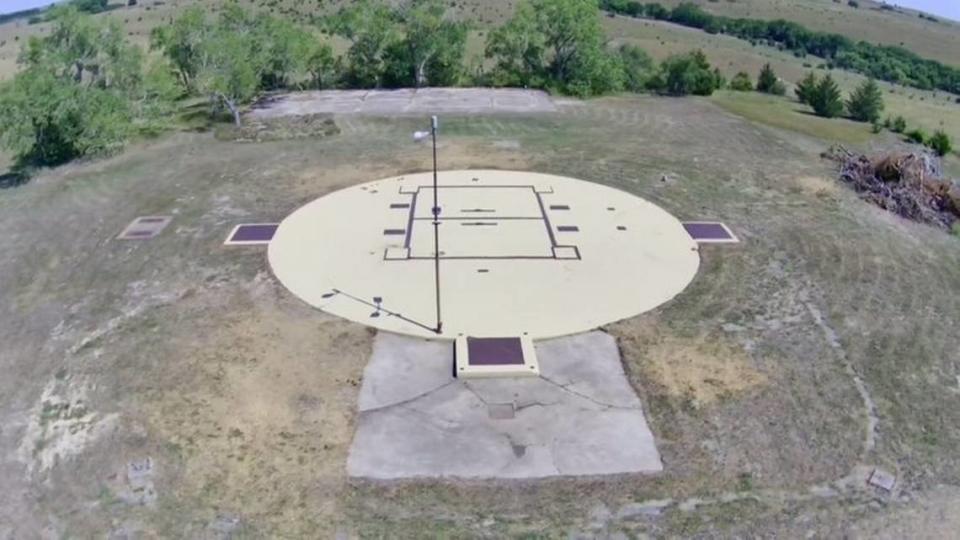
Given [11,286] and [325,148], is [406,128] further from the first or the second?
[11,286]

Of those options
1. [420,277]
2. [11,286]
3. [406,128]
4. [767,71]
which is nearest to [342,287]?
[420,277]

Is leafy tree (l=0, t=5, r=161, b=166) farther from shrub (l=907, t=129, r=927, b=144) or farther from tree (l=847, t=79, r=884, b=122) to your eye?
shrub (l=907, t=129, r=927, b=144)

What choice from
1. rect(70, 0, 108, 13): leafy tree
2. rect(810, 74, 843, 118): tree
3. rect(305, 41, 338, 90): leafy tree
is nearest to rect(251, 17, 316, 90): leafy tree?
rect(305, 41, 338, 90): leafy tree

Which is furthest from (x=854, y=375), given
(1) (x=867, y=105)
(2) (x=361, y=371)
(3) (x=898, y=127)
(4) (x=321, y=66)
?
(4) (x=321, y=66)

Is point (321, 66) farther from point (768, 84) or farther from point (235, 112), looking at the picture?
point (768, 84)

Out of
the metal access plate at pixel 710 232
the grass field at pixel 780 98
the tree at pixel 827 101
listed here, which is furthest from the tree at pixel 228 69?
the tree at pixel 827 101

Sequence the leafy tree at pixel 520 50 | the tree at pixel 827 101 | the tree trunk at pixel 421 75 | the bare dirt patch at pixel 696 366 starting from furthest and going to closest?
the tree trunk at pixel 421 75
the leafy tree at pixel 520 50
the tree at pixel 827 101
the bare dirt patch at pixel 696 366

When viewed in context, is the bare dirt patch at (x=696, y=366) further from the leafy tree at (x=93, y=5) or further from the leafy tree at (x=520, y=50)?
the leafy tree at (x=93, y=5)
